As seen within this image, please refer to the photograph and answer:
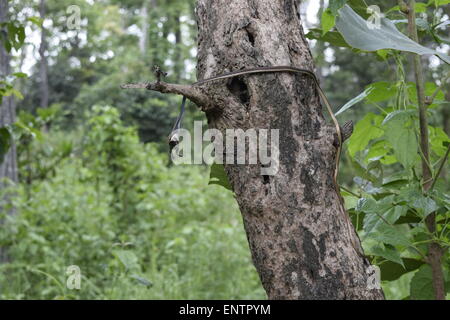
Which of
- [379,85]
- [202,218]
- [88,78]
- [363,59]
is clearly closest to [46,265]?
[202,218]

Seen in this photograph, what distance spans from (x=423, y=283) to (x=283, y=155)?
2.01ft

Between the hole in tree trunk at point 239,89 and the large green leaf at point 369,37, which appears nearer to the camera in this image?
the large green leaf at point 369,37

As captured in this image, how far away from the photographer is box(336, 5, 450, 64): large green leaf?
32.5 inches

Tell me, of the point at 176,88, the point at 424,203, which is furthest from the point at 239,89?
the point at 424,203

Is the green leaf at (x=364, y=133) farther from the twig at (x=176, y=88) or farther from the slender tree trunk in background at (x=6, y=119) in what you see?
the slender tree trunk in background at (x=6, y=119)

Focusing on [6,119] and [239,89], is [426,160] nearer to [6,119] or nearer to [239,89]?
[239,89]

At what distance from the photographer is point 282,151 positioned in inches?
39.0

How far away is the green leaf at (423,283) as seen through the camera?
1.34 meters

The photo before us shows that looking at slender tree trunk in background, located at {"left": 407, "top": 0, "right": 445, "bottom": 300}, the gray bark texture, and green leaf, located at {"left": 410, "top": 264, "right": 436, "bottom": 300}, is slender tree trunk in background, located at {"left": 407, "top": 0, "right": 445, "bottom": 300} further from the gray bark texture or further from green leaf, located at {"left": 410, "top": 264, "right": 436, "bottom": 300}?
the gray bark texture

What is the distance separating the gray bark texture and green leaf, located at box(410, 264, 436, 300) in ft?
1.25

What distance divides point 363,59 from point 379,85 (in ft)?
24.1

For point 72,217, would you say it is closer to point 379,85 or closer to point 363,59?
point 379,85

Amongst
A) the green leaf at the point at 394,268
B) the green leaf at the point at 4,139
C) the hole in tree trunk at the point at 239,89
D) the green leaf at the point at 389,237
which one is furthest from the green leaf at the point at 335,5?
the green leaf at the point at 4,139

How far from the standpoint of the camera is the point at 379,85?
137 cm
